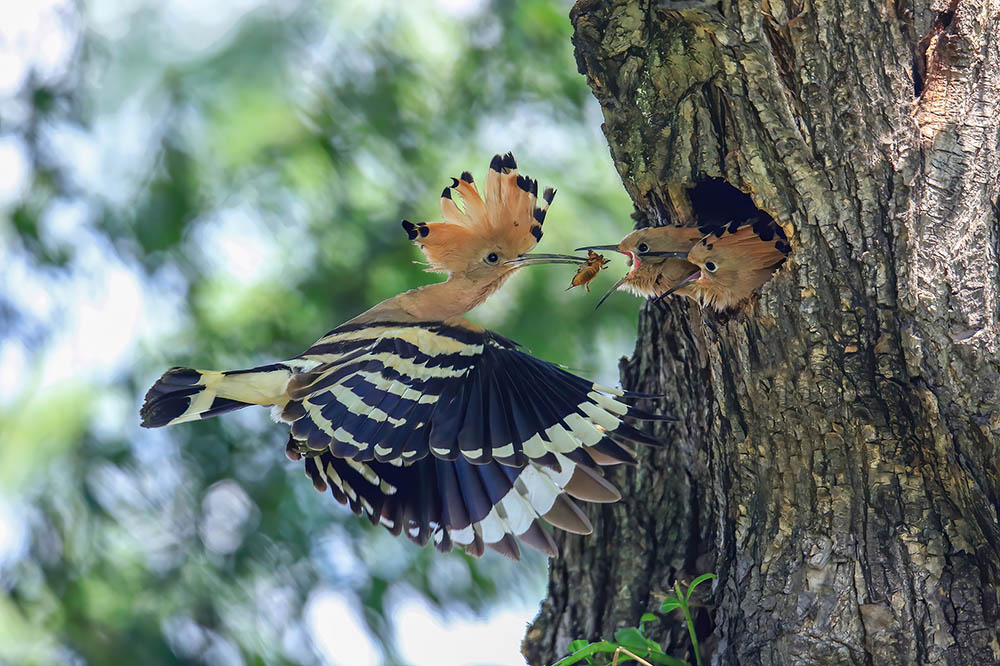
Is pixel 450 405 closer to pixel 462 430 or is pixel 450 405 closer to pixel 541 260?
pixel 462 430

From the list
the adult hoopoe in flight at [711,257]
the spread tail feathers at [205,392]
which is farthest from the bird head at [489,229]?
the spread tail feathers at [205,392]

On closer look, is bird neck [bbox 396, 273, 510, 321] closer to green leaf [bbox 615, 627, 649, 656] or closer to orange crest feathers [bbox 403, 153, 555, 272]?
orange crest feathers [bbox 403, 153, 555, 272]

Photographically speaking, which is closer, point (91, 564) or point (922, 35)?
point (922, 35)

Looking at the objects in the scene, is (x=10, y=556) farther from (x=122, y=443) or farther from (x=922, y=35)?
(x=922, y=35)

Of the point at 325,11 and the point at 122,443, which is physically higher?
the point at 325,11

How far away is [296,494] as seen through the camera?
9.59 feet

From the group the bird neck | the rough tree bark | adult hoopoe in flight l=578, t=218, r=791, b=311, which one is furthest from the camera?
the bird neck

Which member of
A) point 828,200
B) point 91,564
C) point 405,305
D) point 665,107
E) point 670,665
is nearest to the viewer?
point 828,200

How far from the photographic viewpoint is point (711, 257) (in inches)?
63.6

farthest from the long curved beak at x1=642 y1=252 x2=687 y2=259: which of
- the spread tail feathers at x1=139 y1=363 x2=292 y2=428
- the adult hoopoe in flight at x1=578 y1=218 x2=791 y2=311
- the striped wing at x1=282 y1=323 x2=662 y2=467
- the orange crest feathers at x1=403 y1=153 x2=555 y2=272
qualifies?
the spread tail feathers at x1=139 y1=363 x2=292 y2=428

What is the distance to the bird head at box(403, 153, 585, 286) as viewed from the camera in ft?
6.67

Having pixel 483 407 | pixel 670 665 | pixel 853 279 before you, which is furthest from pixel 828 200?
pixel 670 665

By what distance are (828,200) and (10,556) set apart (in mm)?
2448

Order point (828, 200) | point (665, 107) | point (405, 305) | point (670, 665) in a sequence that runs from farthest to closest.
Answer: point (405, 305)
point (670, 665)
point (665, 107)
point (828, 200)
